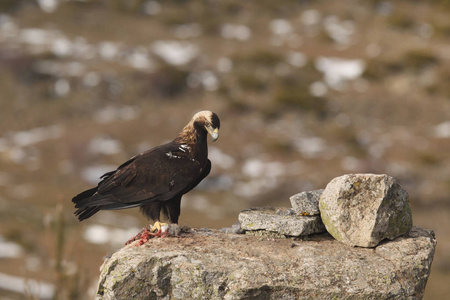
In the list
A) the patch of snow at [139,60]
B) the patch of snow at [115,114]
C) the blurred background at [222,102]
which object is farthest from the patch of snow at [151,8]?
the patch of snow at [115,114]

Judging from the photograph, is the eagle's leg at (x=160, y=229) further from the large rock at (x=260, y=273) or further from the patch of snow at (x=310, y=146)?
the patch of snow at (x=310, y=146)

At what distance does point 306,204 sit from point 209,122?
215 centimetres

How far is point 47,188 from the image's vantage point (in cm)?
5188

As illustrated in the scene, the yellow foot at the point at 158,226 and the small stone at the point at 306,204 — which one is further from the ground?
the small stone at the point at 306,204

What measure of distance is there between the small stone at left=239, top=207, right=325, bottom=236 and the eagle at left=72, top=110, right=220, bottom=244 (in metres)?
1.15

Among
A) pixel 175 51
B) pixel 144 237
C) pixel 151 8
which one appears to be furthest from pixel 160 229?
pixel 151 8

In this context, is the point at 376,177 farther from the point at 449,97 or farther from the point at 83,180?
the point at 449,97

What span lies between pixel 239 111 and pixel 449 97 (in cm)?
2378

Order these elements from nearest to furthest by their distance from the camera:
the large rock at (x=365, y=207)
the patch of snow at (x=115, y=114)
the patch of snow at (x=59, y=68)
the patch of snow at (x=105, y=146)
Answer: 1. the large rock at (x=365, y=207)
2. the patch of snow at (x=105, y=146)
3. the patch of snow at (x=115, y=114)
4. the patch of snow at (x=59, y=68)

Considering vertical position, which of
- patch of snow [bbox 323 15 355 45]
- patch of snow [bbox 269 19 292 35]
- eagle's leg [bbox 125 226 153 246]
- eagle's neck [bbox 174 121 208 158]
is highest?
patch of snow [bbox 269 19 292 35]

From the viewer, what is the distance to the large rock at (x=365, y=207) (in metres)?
9.31

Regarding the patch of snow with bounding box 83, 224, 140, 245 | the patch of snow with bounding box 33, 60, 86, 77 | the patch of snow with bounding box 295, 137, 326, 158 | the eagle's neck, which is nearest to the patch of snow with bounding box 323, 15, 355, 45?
the patch of snow with bounding box 295, 137, 326, 158

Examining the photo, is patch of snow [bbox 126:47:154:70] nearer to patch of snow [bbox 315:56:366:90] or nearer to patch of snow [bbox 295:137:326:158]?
patch of snow [bbox 315:56:366:90]

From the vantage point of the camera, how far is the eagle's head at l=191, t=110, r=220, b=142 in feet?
31.2
